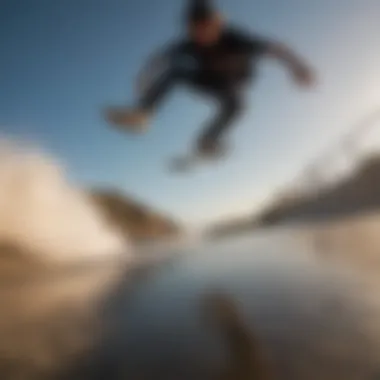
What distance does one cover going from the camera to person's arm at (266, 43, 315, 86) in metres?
1.11

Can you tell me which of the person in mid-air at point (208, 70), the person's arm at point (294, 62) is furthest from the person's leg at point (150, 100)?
the person's arm at point (294, 62)

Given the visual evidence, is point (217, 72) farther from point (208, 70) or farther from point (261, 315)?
point (261, 315)

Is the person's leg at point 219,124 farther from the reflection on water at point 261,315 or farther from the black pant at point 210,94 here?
the reflection on water at point 261,315

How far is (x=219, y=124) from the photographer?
43.6 inches

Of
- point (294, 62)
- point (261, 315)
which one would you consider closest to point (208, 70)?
point (294, 62)

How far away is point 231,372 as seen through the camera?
1.00m

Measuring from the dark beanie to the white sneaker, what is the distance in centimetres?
18

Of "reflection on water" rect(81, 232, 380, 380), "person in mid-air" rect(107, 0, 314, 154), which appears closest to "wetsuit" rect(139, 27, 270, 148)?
"person in mid-air" rect(107, 0, 314, 154)

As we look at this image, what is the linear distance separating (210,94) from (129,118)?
0.14 meters

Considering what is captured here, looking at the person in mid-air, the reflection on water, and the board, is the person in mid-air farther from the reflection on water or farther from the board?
the reflection on water

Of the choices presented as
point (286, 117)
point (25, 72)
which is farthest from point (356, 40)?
point (25, 72)

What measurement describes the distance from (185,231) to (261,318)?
0.18 metres

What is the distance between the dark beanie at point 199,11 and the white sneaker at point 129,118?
18 cm

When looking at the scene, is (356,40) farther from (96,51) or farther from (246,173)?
(96,51)
